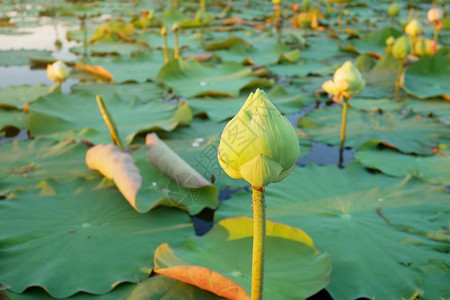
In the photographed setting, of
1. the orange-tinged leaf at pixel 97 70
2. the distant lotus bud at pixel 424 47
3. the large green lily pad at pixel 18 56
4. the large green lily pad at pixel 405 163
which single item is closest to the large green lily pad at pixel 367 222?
the large green lily pad at pixel 405 163

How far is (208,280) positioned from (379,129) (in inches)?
69.0

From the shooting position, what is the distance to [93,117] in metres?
2.63

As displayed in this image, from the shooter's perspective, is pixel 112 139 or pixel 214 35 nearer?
pixel 112 139

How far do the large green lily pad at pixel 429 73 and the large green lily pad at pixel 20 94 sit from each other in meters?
2.85

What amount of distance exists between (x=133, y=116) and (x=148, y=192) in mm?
958

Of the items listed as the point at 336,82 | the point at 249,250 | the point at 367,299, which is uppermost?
the point at 336,82

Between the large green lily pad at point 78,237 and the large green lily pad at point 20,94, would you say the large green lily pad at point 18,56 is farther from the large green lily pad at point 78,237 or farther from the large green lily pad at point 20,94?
the large green lily pad at point 78,237

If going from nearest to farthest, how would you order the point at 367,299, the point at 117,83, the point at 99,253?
the point at 367,299 → the point at 99,253 → the point at 117,83

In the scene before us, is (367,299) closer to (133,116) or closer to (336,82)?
(336,82)

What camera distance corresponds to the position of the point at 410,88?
3.18m

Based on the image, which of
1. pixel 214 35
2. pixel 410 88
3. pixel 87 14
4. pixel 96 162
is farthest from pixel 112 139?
pixel 87 14

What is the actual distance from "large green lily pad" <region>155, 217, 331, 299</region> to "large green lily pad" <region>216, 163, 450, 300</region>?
0.34 ft

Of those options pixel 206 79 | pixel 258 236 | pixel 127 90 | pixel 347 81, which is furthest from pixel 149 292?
pixel 206 79

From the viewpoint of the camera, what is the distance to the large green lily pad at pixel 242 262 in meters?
1.19
